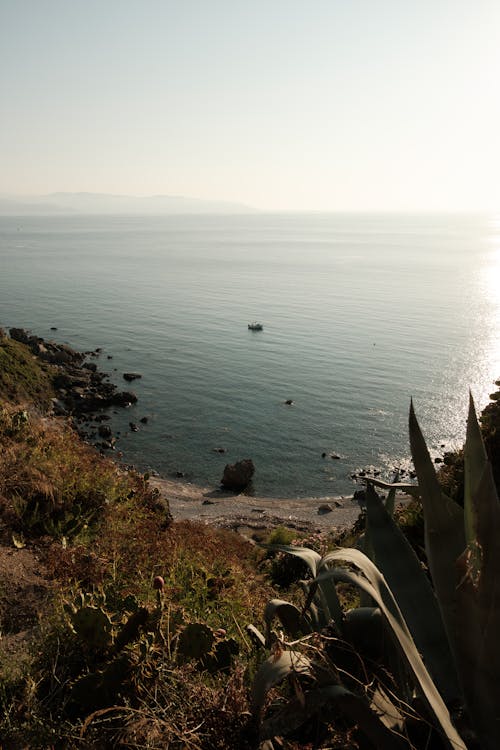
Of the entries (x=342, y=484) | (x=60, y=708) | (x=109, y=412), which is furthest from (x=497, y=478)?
(x=109, y=412)

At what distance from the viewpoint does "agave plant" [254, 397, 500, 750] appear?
2.14 metres

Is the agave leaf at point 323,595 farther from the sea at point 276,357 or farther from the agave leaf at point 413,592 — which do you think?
the sea at point 276,357

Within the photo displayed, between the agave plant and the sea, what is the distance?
1914 centimetres

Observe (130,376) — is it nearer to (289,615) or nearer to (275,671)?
(289,615)

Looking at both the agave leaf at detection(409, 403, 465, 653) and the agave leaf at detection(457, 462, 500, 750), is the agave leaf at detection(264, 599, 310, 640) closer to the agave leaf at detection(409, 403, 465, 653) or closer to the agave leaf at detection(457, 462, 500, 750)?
the agave leaf at detection(409, 403, 465, 653)

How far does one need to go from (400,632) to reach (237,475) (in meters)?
34.2

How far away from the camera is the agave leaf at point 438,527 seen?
8.38 feet

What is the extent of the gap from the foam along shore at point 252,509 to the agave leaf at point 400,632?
25.0 metres

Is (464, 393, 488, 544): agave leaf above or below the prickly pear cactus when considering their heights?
above

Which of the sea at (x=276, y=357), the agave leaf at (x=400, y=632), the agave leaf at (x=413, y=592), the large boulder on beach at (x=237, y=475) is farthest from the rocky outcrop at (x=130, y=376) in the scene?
the agave leaf at (x=400, y=632)

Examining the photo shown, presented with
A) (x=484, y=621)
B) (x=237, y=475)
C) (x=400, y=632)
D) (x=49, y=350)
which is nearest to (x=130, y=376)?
(x=49, y=350)

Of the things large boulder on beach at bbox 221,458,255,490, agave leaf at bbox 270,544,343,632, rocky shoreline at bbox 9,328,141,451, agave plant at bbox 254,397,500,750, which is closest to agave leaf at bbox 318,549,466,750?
agave plant at bbox 254,397,500,750

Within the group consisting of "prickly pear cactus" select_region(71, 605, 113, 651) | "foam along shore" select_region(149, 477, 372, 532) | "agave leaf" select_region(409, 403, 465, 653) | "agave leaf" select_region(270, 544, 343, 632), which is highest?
"agave leaf" select_region(409, 403, 465, 653)

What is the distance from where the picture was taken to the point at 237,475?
118 ft
